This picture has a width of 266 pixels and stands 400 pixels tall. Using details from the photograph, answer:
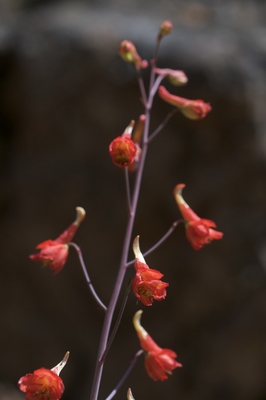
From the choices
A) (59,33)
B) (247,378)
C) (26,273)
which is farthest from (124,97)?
(247,378)

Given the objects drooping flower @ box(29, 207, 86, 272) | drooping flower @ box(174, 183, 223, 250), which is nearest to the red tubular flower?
drooping flower @ box(174, 183, 223, 250)

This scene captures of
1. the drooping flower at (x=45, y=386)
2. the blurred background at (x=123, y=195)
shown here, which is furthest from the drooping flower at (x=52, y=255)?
the blurred background at (x=123, y=195)

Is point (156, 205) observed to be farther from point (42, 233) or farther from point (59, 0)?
point (59, 0)

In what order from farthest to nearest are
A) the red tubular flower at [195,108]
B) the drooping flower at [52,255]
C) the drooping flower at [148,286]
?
the red tubular flower at [195,108] < the drooping flower at [52,255] < the drooping flower at [148,286]

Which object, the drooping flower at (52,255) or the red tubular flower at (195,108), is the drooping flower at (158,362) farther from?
the red tubular flower at (195,108)

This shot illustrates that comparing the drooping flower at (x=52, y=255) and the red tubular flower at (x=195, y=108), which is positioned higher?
the red tubular flower at (x=195, y=108)

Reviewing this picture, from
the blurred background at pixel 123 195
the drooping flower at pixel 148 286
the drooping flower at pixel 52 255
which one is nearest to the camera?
the drooping flower at pixel 148 286

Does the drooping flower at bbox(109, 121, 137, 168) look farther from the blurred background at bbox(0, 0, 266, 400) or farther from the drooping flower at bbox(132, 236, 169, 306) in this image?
the blurred background at bbox(0, 0, 266, 400)

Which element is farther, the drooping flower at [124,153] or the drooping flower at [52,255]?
the drooping flower at [52,255]

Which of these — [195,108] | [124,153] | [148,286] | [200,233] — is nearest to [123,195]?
[195,108]
